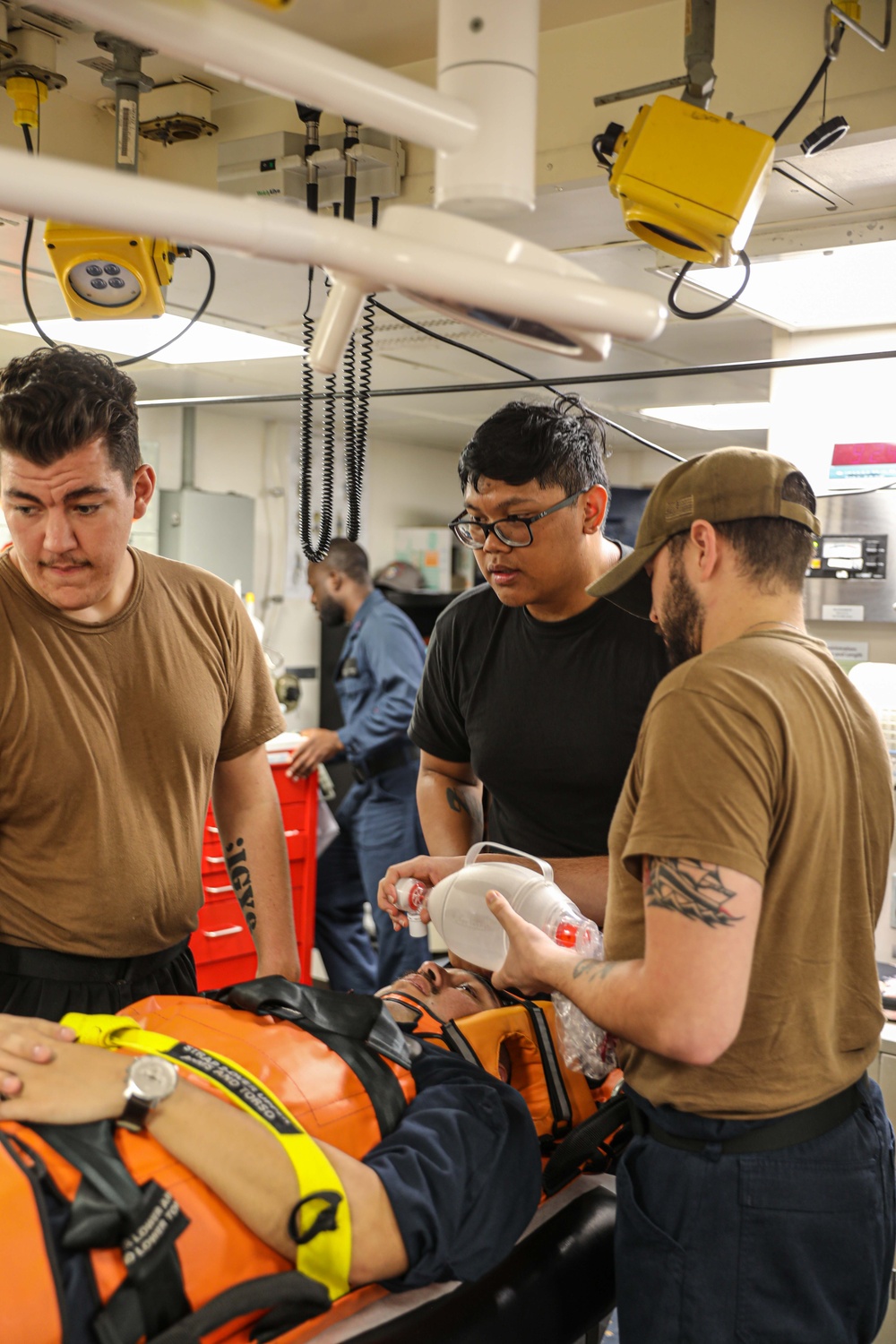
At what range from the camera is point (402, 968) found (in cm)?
426

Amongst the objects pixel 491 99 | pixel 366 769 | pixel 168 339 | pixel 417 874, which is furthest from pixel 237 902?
pixel 491 99

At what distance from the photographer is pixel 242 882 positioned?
2068 mm

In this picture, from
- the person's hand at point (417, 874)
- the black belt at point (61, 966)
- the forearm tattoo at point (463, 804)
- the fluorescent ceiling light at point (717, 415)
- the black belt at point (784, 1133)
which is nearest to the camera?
the black belt at point (784, 1133)

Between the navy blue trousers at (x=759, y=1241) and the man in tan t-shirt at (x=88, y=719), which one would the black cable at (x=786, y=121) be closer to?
→ the man in tan t-shirt at (x=88, y=719)

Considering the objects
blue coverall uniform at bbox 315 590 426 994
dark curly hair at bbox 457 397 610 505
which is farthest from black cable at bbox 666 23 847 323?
blue coverall uniform at bbox 315 590 426 994

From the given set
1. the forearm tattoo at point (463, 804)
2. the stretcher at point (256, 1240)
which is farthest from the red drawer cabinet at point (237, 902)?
the stretcher at point (256, 1240)

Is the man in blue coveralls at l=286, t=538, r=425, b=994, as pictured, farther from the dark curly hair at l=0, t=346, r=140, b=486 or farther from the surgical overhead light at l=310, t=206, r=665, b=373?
the surgical overhead light at l=310, t=206, r=665, b=373

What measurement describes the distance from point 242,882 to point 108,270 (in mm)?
1179

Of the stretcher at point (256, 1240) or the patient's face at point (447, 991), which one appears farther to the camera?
the patient's face at point (447, 991)

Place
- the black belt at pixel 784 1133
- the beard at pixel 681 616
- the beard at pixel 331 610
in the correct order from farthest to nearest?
the beard at pixel 331 610
the beard at pixel 681 616
the black belt at pixel 784 1133

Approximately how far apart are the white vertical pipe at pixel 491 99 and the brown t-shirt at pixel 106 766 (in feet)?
3.45

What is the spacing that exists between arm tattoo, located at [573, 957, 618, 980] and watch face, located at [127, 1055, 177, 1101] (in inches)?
19.1

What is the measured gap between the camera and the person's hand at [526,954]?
143 cm

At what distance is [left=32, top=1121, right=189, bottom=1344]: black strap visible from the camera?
1.07m
